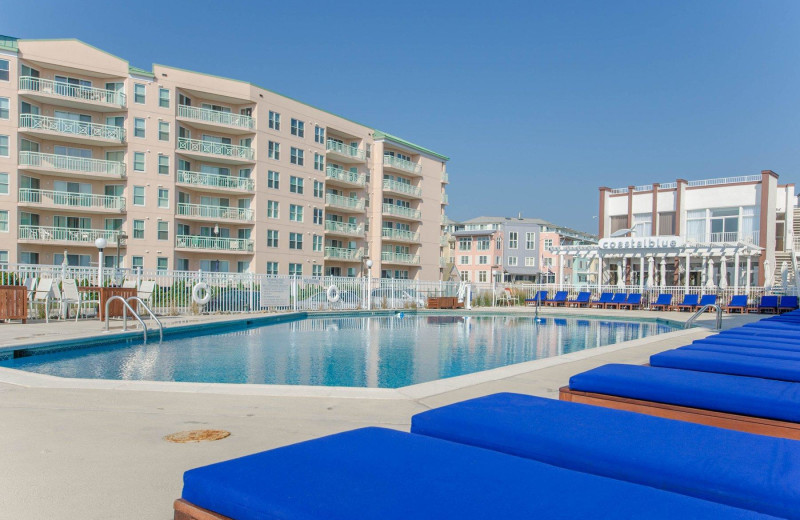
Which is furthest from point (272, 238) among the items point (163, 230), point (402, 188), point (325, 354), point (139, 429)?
point (139, 429)

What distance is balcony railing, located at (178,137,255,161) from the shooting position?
117 ft

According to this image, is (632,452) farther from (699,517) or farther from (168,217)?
(168,217)

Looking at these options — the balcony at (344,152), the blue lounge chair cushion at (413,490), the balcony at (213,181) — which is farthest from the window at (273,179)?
the blue lounge chair cushion at (413,490)

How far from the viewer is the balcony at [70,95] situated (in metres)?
31.5

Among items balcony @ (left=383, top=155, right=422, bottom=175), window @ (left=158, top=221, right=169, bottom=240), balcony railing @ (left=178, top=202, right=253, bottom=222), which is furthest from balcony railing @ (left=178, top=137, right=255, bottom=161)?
balcony @ (left=383, top=155, right=422, bottom=175)

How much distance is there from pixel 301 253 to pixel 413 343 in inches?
1148

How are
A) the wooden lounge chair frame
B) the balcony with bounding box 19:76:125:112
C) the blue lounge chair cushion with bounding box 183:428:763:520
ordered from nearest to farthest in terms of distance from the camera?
1. the blue lounge chair cushion with bounding box 183:428:763:520
2. the wooden lounge chair frame
3. the balcony with bounding box 19:76:125:112

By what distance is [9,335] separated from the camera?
10.6 m

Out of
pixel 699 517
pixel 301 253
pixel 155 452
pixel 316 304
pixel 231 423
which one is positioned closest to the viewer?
pixel 699 517

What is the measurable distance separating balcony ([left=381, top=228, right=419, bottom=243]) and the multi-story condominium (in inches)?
74.2

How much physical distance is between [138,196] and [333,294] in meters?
19.0

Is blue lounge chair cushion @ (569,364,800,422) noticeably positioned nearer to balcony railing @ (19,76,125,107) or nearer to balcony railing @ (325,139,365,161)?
balcony railing @ (19,76,125,107)

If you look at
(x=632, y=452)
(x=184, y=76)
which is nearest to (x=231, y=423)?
(x=632, y=452)

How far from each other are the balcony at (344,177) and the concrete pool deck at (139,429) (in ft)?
122
